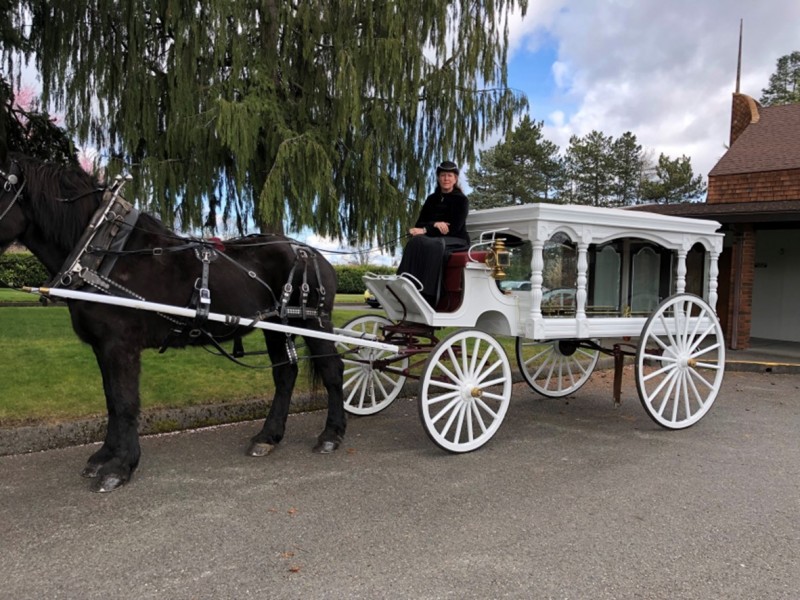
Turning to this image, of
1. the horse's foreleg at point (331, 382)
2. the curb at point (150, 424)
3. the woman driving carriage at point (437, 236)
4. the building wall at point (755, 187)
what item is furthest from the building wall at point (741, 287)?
the horse's foreleg at point (331, 382)

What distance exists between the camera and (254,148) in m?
8.07

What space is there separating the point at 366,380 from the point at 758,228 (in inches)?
421

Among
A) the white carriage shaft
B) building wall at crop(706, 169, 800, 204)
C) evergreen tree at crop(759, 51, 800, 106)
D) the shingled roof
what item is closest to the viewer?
the white carriage shaft

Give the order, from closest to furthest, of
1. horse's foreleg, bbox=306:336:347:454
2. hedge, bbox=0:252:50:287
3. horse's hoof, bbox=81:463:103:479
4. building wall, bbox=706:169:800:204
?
1. horse's hoof, bbox=81:463:103:479
2. horse's foreleg, bbox=306:336:347:454
3. building wall, bbox=706:169:800:204
4. hedge, bbox=0:252:50:287

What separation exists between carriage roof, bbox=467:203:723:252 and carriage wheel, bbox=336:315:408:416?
1486mm

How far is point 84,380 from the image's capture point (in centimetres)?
616

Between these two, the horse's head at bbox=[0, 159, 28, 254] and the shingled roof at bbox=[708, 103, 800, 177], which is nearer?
the horse's head at bbox=[0, 159, 28, 254]

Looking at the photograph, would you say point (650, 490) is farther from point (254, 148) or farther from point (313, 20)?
point (313, 20)

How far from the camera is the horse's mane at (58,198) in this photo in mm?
3902

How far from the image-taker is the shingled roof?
13.0 m

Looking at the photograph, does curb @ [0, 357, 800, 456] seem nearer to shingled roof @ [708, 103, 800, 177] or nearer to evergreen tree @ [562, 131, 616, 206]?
shingled roof @ [708, 103, 800, 177]

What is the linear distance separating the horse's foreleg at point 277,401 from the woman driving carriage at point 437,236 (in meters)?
1.26

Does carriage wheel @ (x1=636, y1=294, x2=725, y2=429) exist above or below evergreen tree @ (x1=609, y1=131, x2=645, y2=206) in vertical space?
below

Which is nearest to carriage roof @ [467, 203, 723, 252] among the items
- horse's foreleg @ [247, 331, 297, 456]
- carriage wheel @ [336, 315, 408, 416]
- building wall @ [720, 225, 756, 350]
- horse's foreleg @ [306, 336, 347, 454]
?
carriage wheel @ [336, 315, 408, 416]
